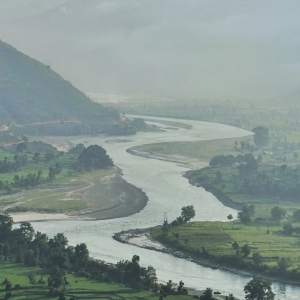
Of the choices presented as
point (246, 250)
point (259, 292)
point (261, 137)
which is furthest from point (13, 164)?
point (259, 292)

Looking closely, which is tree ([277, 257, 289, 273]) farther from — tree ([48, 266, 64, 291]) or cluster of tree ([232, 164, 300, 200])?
cluster of tree ([232, 164, 300, 200])

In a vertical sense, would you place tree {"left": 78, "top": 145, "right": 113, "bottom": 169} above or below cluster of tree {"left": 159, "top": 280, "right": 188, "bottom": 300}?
above

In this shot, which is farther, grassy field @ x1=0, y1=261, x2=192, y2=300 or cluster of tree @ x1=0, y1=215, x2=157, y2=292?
cluster of tree @ x1=0, y1=215, x2=157, y2=292

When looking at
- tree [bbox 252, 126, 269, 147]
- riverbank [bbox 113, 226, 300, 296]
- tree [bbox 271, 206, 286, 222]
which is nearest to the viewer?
riverbank [bbox 113, 226, 300, 296]

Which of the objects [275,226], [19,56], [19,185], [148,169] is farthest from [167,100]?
[275,226]

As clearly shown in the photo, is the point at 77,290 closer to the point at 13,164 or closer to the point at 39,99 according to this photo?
the point at 13,164

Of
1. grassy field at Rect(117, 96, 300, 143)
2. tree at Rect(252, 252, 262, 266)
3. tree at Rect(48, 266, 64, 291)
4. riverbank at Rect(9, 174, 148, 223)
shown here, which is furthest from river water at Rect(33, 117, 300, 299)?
grassy field at Rect(117, 96, 300, 143)

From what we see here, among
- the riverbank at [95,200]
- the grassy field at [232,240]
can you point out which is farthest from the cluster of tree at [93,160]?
the grassy field at [232,240]

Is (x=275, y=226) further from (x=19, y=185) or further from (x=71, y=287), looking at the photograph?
(x=19, y=185)
